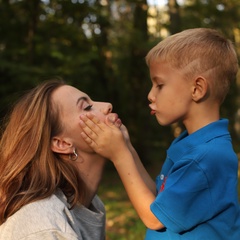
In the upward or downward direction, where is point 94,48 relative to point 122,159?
downward

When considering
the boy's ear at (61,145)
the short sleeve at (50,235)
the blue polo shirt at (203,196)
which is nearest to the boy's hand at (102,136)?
the boy's ear at (61,145)

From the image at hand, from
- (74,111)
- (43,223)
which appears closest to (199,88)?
(74,111)

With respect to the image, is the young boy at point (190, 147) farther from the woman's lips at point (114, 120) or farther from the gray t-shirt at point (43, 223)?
the gray t-shirt at point (43, 223)

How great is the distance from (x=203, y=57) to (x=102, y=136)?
0.67 m

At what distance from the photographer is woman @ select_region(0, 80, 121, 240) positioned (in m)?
1.87

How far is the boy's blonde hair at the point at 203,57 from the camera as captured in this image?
79.8 inches

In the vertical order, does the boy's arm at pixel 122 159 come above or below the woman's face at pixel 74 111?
below

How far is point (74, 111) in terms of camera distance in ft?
7.63

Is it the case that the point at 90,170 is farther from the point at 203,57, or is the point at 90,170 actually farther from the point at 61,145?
the point at 203,57

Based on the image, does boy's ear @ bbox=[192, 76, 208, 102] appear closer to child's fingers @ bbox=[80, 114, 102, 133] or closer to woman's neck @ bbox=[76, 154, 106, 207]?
child's fingers @ bbox=[80, 114, 102, 133]

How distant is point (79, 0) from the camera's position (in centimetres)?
1070

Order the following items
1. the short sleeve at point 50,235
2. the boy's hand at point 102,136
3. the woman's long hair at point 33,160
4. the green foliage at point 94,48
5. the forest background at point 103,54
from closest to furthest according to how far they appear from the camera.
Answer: the short sleeve at point 50,235
the woman's long hair at point 33,160
the boy's hand at point 102,136
the forest background at point 103,54
the green foliage at point 94,48

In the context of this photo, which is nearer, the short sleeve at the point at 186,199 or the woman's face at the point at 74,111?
the short sleeve at the point at 186,199

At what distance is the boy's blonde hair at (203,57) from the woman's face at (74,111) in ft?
1.49
